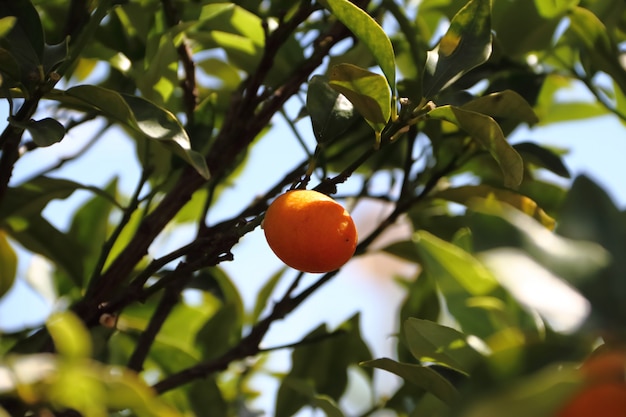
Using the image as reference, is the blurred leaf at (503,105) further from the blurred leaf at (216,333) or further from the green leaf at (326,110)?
the blurred leaf at (216,333)

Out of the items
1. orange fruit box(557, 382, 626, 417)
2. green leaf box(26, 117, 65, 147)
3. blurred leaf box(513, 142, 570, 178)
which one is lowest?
blurred leaf box(513, 142, 570, 178)

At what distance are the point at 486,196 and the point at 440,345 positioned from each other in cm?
38

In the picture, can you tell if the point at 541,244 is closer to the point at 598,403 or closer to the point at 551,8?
the point at 598,403

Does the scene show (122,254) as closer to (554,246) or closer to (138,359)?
(138,359)

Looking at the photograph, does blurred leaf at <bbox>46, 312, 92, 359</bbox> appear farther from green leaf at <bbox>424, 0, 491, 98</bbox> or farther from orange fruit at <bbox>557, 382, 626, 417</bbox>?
green leaf at <bbox>424, 0, 491, 98</bbox>

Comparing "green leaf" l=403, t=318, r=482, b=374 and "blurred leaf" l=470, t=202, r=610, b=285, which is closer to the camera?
"blurred leaf" l=470, t=202, r=610, b=285

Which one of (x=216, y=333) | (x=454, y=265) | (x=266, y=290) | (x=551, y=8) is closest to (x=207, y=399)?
(x=216, y=333)

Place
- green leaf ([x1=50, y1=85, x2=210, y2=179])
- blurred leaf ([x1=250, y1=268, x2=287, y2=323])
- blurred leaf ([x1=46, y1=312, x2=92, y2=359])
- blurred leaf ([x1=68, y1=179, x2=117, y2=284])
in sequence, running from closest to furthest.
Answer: blurred leaf ([x1=46, y1=312, x2=92, y2=359]) < green leaf ([x1=50, y1=85, x2=210, y2=179]) < blurred leaf ([x1=68, y1=179, x2=117, y2=284]) < blurred leaf ([x1=250, y1=268, x2=287, y2=323])

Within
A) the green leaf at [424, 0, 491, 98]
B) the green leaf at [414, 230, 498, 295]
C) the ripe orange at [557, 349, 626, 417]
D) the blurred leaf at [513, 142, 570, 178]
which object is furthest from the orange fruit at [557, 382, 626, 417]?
the blurred leaf at [513, 142, 570, 178]

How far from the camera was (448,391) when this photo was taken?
626 millimetres

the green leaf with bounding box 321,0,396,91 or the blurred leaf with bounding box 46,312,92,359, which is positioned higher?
the green leaf with bounding box 321,0,396,91

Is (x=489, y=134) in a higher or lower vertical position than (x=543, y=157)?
higher

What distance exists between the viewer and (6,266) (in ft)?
3.61

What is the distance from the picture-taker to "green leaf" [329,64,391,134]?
71 cm
